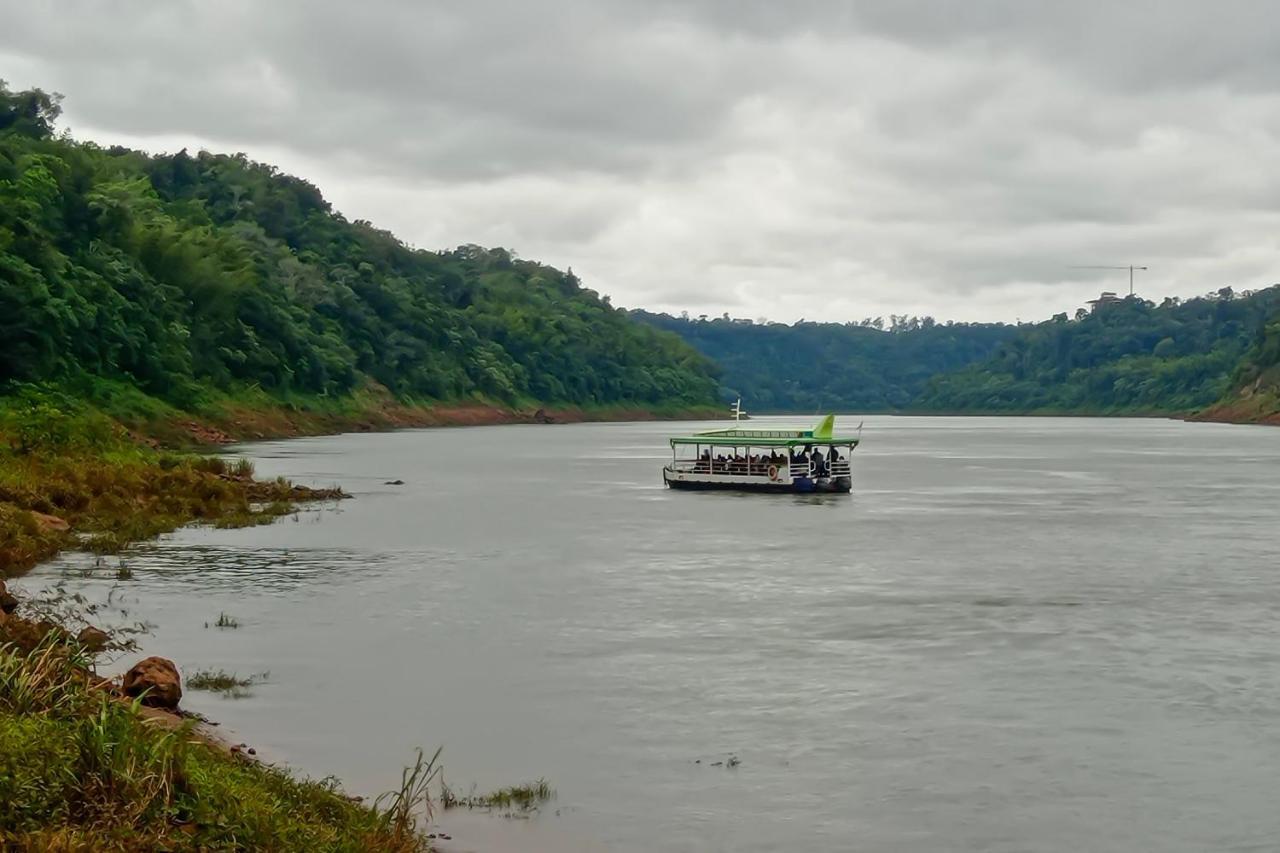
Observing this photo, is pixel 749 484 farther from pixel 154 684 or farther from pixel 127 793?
pixel 127 793

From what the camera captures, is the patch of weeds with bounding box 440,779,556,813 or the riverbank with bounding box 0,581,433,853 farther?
the patch of weeds with bounding box 440,779,556,813

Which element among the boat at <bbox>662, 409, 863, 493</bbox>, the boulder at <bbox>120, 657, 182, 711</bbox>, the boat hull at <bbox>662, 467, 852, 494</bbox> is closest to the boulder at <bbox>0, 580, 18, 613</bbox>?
the boulder at <bbox>120, 657, 182, 711</bbox>

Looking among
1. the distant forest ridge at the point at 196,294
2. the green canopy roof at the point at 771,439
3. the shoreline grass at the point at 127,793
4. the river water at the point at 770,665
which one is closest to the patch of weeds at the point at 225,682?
the river water at the point at 770,665

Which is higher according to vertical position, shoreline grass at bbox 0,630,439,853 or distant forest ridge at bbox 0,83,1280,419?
distant forest ridge at bbox 0,83,1280,419

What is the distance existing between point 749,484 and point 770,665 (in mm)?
47688

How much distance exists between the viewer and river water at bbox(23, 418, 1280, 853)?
1678cm

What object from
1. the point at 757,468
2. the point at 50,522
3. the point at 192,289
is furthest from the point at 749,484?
the point at 192,289

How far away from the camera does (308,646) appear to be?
25.9m

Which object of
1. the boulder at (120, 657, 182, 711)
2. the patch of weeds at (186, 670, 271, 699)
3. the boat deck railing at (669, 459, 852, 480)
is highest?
the boat deck railing at (669, 459, 852, 480)

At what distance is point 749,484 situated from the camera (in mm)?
72750

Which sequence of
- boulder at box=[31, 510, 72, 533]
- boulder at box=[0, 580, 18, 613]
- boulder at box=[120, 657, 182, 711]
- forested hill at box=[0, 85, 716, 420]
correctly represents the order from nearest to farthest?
boulder at box=[120, 657, 182, 711] < boulder at box=[0, 580, 18, 613] < boulder at box=[31, 510, 72, 533] < forested hill at box=[0, 85, 716, 420]

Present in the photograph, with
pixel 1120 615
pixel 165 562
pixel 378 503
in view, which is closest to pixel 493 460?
pixel 378 503

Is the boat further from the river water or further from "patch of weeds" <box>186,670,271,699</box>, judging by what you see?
"patch of weeds" <box>186,670,271,699</box>

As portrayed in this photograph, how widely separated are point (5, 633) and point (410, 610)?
1355cm
